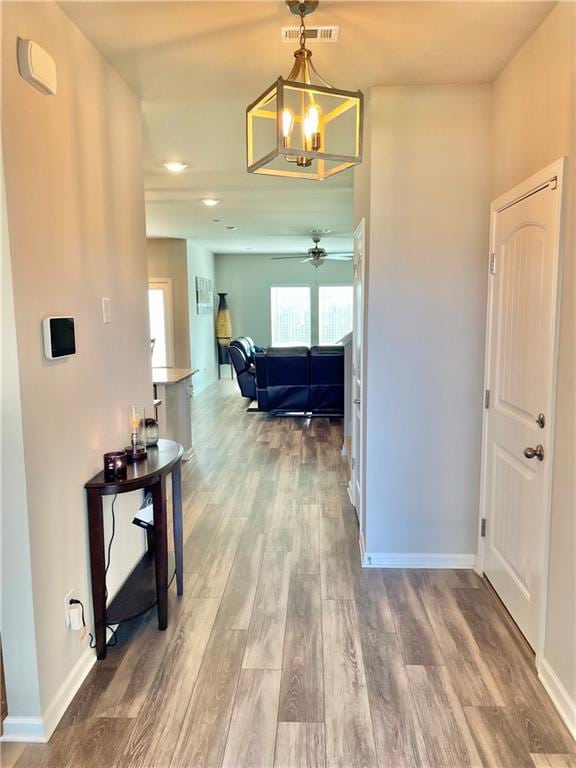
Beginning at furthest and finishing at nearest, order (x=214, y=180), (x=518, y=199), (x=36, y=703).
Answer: (x=214, y=180)
(x=518, y=199)
(x=36, y=703)

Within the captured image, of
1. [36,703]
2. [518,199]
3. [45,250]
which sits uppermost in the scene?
[518,199]

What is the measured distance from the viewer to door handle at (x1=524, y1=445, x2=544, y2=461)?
2018 millimetres

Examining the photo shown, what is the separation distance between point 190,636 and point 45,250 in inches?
69.8

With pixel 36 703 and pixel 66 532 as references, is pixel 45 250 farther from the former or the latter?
pixel 36 703

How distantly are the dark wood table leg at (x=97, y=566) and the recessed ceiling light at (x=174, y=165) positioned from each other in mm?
2893

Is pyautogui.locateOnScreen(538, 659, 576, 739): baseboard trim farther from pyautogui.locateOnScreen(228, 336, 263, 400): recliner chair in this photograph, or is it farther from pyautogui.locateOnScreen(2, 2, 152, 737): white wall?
pyautogui.locateOnScreen(228, 336, 263, 400): recliner chair

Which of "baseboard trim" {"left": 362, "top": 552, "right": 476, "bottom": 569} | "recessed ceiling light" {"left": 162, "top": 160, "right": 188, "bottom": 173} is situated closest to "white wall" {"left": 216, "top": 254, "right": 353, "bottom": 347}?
"recessed ceiling light" {"left": 162, "top": 160, "right": 188, "bottom": 173}

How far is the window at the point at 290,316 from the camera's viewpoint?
10.9 metres

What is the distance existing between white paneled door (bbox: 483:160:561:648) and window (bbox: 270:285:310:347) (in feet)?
27.8

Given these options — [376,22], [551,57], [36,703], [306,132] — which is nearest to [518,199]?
[551,57]

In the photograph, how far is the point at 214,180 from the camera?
4.50 meters

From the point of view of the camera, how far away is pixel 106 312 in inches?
89.4

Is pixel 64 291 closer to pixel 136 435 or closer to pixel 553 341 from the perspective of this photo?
pixel 136 435

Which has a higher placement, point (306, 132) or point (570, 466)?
point (306, 132)
